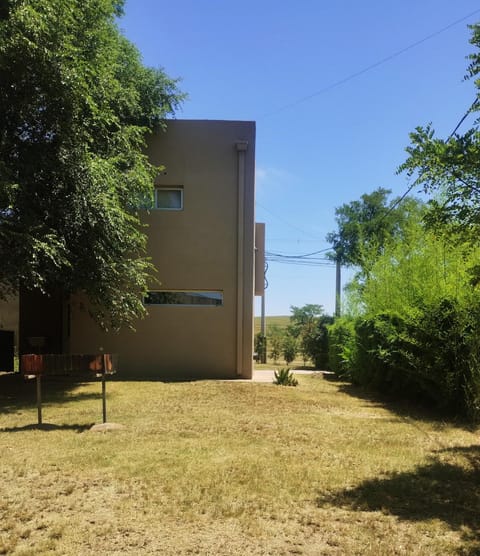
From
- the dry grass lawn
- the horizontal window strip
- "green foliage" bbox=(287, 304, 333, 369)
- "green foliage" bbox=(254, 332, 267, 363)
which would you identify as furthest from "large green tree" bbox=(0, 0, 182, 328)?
"green foliage" bbox=(254, 332, 267, 363)

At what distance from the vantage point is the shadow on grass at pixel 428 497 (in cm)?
416

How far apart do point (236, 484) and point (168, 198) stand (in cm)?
1081

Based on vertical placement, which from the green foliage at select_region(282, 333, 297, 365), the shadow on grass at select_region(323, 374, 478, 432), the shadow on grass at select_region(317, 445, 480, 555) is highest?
the shadow on grass at select_region(317, 445, 480, 555)

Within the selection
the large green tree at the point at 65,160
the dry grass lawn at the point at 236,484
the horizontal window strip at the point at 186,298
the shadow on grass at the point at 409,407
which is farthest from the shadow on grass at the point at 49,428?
the horizontal window strip at the point at 186,298

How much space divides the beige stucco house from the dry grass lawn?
5.28 m

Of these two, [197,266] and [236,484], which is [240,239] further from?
[236,484]

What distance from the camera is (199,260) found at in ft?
47.0

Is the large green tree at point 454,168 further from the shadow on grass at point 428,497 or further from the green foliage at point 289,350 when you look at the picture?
the green foliage at point 289,350

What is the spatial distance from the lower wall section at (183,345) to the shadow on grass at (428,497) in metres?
8.77

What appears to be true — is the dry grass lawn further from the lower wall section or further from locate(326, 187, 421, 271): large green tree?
locate(326, 187, 421, 271): large green tree

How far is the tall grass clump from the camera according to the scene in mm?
8594

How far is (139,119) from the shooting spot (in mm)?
13805

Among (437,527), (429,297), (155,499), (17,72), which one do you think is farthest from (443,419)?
(17,72)

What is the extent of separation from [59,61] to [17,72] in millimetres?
770
